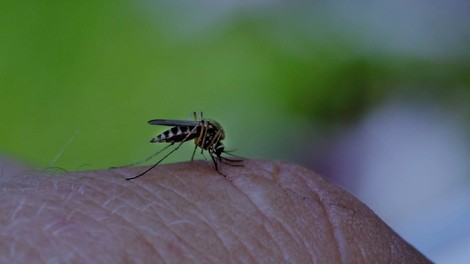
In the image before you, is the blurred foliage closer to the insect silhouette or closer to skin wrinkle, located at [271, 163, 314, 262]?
the insect silhouette

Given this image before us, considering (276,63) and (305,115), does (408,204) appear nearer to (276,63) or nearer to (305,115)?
(305,115)

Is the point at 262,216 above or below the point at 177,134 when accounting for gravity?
below

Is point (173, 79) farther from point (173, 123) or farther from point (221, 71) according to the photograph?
point (173, 123)

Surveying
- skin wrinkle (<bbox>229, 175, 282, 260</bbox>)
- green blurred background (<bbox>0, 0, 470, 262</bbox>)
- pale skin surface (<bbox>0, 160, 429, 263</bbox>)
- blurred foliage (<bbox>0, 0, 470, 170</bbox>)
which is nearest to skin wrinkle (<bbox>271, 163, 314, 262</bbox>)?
pale skin surface (<bbox>0, 160, 429, 263</bbox>)

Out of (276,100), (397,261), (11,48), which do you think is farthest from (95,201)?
(11,48)

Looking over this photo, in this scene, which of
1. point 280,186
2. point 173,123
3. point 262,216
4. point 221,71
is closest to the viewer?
point 262,216

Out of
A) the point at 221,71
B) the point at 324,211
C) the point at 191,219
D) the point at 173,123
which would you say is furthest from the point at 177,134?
the point at 221,71

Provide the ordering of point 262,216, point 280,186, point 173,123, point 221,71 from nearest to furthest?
point 262,216 → point 280,186 → point 173,123 → point 221,71
